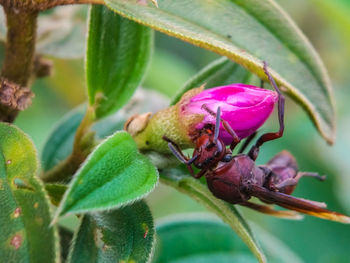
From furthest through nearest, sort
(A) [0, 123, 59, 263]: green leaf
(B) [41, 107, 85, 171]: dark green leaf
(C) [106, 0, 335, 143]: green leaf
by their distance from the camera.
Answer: (B) [41, 107, 85, 171]: dark green leaf < (C) [106, 0, 335, 143]: green leaf < (A) [0, 123, 59, 263]: green leaf

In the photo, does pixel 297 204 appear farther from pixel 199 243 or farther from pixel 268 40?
pixel 199 243

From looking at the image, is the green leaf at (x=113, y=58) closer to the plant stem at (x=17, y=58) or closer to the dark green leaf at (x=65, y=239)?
the plant stem at (x=17, y=58)

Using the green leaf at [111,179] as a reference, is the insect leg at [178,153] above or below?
below

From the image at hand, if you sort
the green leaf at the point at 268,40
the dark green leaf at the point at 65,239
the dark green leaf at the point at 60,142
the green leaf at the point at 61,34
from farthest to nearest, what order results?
the green leaf at the point at 61,34
the dark green leaf at the point at 60,142
the dark green leaf at the point at 65,239
the green leaf at the point at 268,40

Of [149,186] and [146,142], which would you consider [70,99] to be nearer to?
[146,142]

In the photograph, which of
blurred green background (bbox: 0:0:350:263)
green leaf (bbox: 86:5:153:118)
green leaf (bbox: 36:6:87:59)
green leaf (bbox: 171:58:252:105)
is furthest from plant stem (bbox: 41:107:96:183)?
blurred green background (bbox: 0:0:350:263)

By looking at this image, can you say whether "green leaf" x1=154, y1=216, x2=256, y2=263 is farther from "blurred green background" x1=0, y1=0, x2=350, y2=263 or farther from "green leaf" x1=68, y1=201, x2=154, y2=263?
"green leaf" x1=68, y1=201, x2=154, y2=263

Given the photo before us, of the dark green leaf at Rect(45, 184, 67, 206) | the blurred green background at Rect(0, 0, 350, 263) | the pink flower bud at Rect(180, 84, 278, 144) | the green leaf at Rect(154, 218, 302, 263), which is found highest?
the pink flower bud at Rect(180, 84, 278, 144)

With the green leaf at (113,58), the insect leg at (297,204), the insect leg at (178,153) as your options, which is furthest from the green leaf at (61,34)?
the insect leg at (297,204)
